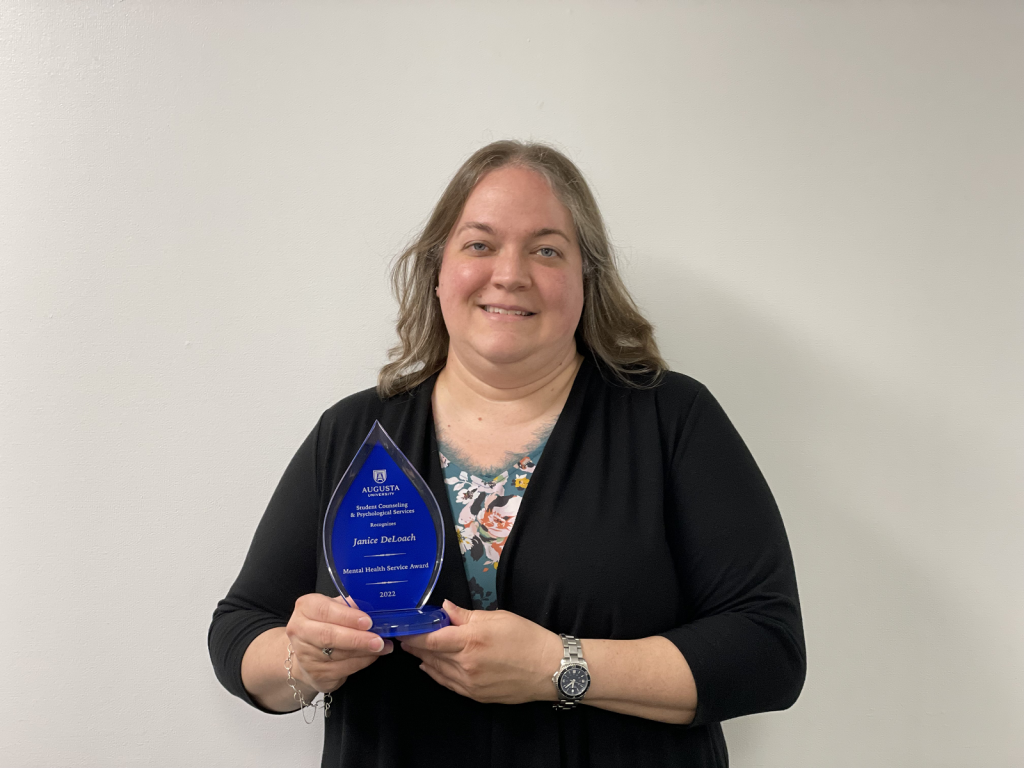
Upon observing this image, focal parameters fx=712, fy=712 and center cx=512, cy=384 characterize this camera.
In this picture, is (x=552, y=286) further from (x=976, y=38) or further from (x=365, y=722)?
(x=976, y=38)

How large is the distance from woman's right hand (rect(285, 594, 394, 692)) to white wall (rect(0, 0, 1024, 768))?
26.3 inches

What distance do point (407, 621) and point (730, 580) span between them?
0.50 m

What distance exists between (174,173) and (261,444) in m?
0.63

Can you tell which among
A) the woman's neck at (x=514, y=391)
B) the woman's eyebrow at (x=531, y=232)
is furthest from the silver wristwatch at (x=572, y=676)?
the woman's eyebrow at (x=531, y=232)

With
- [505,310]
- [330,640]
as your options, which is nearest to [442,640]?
[330,640]

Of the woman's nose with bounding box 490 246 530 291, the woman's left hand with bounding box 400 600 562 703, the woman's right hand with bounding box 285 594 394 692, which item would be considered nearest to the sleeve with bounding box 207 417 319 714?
the woman's right hand with bounding box 285 594 394 692

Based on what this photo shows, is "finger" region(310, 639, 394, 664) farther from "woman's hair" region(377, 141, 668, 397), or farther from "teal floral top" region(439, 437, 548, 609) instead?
"woman's hair" region(377, 141, 668, 397)

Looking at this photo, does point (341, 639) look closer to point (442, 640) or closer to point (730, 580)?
point (442, 640)

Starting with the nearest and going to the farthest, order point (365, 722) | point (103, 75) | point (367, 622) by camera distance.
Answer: point (367, 622) < point (365, 722) < point (103, 75)

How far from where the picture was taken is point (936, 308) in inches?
61.8

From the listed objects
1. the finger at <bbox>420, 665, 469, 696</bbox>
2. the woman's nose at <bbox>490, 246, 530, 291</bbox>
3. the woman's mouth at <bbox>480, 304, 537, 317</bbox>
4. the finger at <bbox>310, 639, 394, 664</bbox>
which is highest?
the woman's nose at <bbox>490, 246, 530, 291</bbox>

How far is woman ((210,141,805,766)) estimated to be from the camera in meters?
1.02

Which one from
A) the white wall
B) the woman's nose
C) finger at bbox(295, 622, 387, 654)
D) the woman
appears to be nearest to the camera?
finger at bbox(295, 622, 387, 654)

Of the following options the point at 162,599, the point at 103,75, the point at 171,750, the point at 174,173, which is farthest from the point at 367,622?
the point at 103,75
